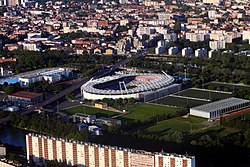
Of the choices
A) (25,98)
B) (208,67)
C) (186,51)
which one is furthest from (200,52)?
(25,98)

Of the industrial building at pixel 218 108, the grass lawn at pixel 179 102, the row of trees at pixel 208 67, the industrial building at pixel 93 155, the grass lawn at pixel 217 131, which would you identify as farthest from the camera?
the row of trees at pixel 208 67

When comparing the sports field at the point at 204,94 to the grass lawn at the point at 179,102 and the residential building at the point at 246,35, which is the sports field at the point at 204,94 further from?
the residential building at the point at 246,35

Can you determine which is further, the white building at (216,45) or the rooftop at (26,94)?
the white building at (216,45)

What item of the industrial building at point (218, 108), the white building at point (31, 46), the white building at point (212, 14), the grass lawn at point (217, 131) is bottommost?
the white building at point (31, 46)

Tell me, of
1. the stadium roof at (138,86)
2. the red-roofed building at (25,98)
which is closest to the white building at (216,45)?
the stadium roof at (138,86)

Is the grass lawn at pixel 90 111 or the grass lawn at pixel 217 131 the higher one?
the grass lawn at pixel 217 131
